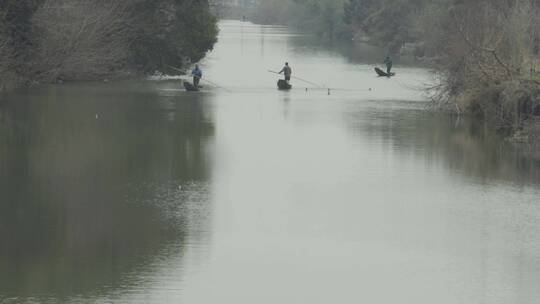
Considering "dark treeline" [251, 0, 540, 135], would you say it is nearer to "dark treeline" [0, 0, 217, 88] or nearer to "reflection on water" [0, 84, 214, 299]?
"reflection on water" [0, 84, 214, 299]

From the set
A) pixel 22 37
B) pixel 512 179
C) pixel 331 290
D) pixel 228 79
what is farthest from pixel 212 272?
pixel 228 79

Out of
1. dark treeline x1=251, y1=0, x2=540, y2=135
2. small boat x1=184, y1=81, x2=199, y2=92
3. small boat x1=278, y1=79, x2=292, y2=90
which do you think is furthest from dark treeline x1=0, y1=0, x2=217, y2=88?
dark treeline x1=251, y1=0, x2=540, y2=135

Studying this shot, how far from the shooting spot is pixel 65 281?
18766 millimetres

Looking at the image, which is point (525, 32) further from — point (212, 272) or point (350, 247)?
point (212, 272)

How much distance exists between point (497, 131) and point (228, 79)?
95.1ft

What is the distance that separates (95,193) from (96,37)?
107ft

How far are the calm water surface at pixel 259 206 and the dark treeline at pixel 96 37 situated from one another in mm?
4527

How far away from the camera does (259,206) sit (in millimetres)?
26047

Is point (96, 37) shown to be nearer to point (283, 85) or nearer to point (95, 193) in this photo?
point (283, 85)

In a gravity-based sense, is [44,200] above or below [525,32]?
below

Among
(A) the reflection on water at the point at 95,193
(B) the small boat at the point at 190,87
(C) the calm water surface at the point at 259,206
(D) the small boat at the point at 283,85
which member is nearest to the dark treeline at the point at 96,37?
(C) the calm water surface at the point at 259,206

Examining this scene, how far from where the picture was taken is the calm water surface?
18953 millimetres

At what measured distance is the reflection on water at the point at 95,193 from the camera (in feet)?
64.6

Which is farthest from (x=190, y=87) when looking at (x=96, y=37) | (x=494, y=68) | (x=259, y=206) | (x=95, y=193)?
(x=259, y=206)
